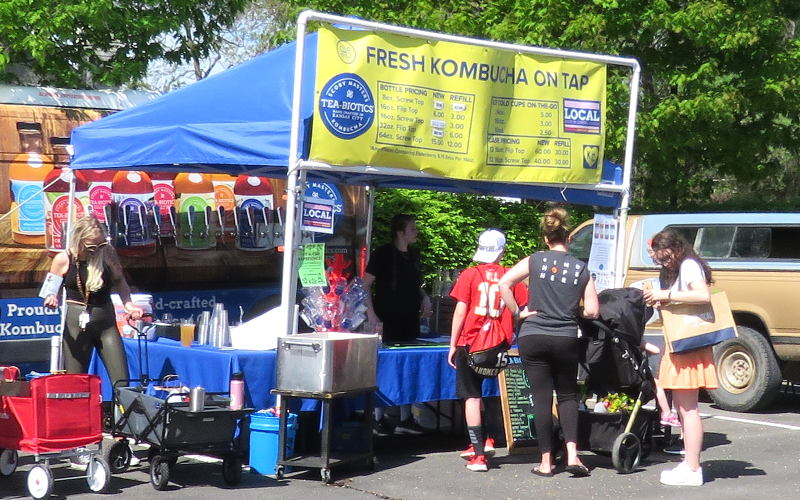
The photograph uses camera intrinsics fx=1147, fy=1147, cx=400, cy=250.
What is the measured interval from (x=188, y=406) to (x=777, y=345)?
6.40m

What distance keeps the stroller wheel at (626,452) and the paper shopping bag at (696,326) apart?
79cm

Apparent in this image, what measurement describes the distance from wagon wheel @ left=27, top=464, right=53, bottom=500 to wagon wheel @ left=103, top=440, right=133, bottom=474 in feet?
2.43

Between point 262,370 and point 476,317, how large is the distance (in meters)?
1.50

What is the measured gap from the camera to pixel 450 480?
7672 millimetres

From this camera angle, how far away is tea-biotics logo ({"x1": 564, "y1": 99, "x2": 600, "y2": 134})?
29.8ft

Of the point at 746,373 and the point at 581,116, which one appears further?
the point at 746,373

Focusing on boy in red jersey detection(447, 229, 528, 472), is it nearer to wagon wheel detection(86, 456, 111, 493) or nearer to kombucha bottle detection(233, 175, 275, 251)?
wagon wheel detection(86, 456, 111, 493)

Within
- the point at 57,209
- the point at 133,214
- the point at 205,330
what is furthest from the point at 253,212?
the point at 205,330

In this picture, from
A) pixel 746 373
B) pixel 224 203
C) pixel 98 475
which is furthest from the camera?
pixel 746 373

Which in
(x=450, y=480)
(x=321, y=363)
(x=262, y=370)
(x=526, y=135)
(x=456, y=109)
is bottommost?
(x=450, y=480)

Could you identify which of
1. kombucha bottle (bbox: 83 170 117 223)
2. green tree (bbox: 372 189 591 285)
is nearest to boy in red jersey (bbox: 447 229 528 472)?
kombucha bottle (bbox: 83 170 117 223)

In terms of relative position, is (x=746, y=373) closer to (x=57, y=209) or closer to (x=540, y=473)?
(x=540, y=473)

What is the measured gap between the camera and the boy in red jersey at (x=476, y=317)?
7.84 meters

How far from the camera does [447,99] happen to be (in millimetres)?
8320
